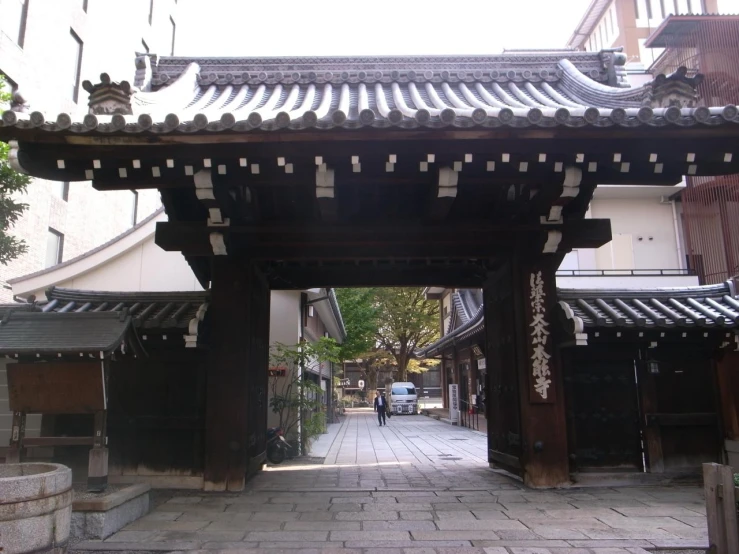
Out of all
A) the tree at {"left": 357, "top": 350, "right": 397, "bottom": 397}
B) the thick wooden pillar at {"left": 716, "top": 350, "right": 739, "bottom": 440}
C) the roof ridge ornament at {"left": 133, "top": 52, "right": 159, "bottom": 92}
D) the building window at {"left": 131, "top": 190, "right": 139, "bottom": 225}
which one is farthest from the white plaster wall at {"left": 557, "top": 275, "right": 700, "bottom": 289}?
the tree at {"left": 357, "top": 350, "right": 397, "bottom": 397}

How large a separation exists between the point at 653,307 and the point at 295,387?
8.17m

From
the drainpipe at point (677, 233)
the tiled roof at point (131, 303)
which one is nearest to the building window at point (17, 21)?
the tiled roof at point (131, 303)

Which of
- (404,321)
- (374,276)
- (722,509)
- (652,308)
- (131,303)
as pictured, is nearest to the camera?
(722,509)

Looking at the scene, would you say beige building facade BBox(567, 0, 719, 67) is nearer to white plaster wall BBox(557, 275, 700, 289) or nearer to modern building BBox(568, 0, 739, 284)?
modern building BBox(568, 0, 739, 284)

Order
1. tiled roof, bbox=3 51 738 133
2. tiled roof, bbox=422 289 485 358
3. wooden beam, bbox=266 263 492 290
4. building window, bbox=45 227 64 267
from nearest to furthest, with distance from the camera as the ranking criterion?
tiled roof, bbox=3 51 738 133, wooden beam, bbox=266 263 492 290, building window, bbox=45 227 64 267, tiled roof, bbox=422 289 485 358

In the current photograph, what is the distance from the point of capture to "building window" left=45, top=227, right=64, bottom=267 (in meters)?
19.9

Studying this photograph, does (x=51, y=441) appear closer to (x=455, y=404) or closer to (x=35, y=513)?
(x=35, y=513)

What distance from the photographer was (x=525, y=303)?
8.12 meters

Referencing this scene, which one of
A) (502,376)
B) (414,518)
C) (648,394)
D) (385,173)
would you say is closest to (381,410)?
(502,376)

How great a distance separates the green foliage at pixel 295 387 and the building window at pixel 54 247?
12.1 meters

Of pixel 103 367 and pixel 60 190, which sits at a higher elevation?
pixel 60 190

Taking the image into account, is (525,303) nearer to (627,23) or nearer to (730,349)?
(730,349)

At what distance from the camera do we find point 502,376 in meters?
9.10

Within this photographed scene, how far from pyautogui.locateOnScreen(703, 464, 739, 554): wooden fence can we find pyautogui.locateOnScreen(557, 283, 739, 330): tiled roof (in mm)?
2902
